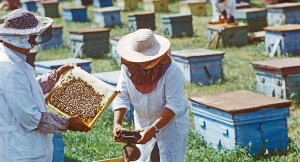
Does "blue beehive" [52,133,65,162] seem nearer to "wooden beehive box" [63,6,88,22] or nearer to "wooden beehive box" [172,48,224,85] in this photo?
"wooden beehive box" [172,48,224,85]

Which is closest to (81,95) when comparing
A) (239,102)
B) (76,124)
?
(76,124)

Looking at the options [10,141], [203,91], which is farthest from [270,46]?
[10,141]

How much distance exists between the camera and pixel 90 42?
468 inches

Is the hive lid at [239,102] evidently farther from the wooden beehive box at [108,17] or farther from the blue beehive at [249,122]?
the wooden beehive box at [108,17]

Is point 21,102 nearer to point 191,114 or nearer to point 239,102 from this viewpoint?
point 239,102

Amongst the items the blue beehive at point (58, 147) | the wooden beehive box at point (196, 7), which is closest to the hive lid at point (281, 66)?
the blue beehive at point (58, 147)

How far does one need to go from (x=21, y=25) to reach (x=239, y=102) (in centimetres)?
281

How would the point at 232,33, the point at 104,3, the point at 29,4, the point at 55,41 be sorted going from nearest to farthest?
the point at 232,33 < the point at 55,41 < the point at 104,3 < the point at 29,4

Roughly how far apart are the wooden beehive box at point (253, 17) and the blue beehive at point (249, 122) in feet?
23.8

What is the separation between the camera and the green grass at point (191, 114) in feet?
18.8

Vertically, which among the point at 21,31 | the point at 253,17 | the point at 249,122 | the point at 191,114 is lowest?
the point at 191,114

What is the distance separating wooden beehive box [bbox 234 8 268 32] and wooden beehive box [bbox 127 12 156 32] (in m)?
2.09

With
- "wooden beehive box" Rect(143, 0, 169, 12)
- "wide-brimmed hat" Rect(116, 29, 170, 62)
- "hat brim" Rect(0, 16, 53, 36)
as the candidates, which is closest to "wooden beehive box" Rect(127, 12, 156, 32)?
"wooden beehive box" Rect(143, 0, 169, 12)

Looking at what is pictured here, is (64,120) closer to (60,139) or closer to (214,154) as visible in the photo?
(60,139)
